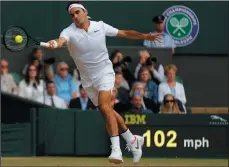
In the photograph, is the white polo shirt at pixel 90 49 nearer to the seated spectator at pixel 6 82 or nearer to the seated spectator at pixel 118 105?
the seated spectator at pixel 118 105

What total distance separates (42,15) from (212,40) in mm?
4165

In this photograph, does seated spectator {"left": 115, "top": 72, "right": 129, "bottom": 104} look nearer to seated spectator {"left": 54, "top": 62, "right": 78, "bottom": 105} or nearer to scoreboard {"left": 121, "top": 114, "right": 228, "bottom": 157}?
scoreboard {"left": 121, "top": 114, "right": 228, "bottom": 157}

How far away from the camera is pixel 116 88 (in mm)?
16297

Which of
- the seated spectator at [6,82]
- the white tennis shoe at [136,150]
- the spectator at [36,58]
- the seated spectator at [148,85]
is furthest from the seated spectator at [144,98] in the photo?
the white tennis shoe at [136,150]

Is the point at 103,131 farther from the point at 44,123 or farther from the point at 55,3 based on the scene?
the point at 55,3

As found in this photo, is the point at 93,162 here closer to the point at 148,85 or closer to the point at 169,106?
the point at 169,106

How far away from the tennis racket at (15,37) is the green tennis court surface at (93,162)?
12.7 feet

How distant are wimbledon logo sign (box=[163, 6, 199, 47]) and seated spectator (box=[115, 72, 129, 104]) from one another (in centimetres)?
385

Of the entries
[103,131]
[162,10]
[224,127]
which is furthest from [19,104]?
[162,10]

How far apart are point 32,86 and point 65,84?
26.0 inches

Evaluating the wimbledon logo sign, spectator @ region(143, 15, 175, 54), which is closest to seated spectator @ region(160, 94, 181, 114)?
spectator @ region(143, 15, 175, 54)

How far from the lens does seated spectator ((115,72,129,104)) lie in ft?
53.3

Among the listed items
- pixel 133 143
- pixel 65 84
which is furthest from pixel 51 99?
pixel 133 143

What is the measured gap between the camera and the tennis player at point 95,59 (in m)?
11.4
